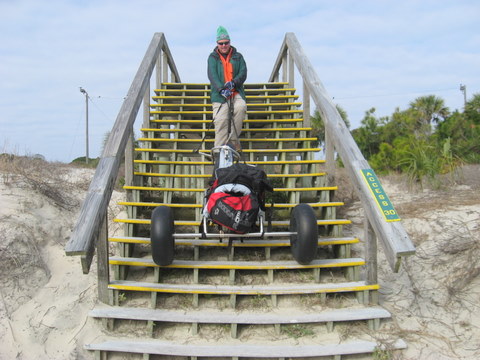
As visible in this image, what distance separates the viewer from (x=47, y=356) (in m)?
2.86

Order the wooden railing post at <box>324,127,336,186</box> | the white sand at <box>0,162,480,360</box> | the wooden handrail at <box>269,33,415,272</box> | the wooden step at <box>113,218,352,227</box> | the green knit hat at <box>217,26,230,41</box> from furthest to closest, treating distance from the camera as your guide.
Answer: the green knit hat at <box>217,26,230,41</box>
the wooden railing post at <box>324,127,336,186</box>
the wooden step at <box>113,218,352,227</box>
the white sand at <box>0,162,480,360</box>
the wooden handrail at <box>269,33,415,272</box>

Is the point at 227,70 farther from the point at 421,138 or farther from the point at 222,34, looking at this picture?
the point at 421,138

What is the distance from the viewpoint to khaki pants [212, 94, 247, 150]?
15.3 feet

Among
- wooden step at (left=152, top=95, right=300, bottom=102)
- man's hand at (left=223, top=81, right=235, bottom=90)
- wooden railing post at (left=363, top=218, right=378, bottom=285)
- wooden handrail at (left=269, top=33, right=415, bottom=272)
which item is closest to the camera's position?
wooden handrail at (left=269, top=33, right=415, bottom=272)

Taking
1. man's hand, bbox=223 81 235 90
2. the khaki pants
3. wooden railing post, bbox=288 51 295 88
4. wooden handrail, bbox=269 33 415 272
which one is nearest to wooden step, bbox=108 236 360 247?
wooden handrail, bbox=269 33 415 272

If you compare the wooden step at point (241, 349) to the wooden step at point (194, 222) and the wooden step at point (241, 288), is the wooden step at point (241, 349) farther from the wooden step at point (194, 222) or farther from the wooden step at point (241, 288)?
the wooden step at point (194, 222)

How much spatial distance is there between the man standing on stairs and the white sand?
1.95 m

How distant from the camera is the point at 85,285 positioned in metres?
3.48

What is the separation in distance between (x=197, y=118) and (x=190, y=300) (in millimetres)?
3368

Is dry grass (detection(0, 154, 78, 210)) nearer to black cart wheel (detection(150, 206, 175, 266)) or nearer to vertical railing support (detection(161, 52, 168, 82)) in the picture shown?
black cart wheel (detection(150, 206, 175, 266))

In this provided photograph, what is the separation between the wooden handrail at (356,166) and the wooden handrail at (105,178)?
2.09 meters

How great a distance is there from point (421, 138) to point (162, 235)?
13.3 meters

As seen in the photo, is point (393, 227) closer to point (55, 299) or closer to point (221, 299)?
point (221, 299)

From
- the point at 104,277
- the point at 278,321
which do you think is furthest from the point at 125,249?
the point at 278,321
